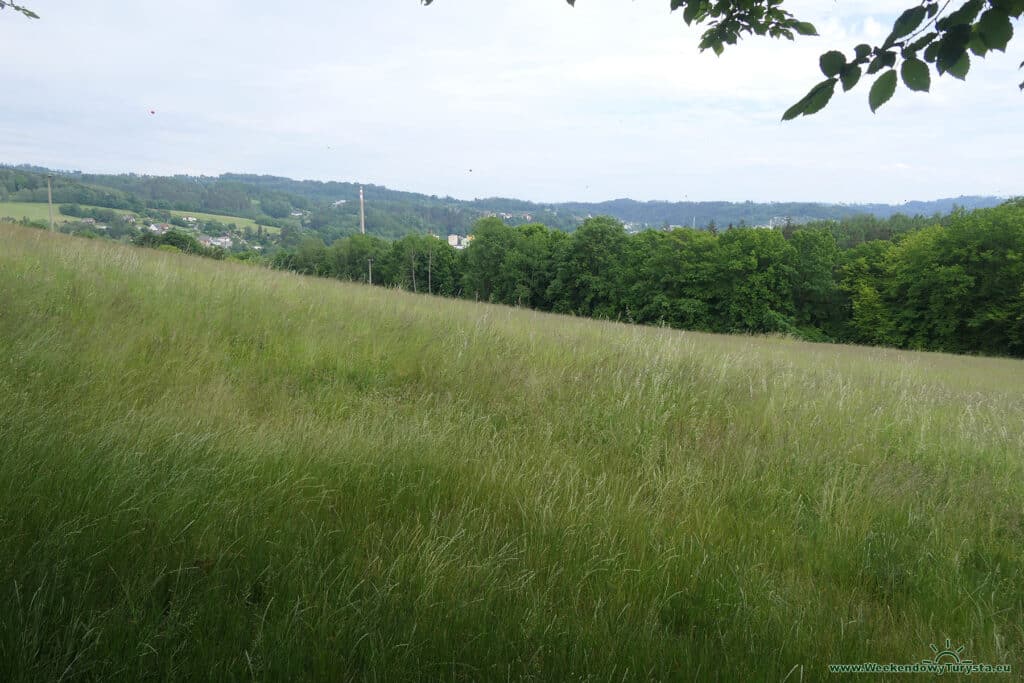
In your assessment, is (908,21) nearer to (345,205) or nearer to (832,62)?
(832,62)

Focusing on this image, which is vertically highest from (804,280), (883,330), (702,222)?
(702,222)

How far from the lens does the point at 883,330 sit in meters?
51.3

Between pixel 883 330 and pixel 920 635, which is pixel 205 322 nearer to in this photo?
pixel 920 635

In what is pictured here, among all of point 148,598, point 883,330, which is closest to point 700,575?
point 148,598

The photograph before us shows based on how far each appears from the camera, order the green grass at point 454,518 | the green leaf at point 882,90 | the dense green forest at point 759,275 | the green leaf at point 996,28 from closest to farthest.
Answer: the green grass at point 454,518 < the green leaf at point 996,28 < the green leaf at point 882,90 < the dense green forest at point 759,275

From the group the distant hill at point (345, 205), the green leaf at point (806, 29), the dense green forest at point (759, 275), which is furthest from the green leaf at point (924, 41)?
the dense green forest at point (759, 275)

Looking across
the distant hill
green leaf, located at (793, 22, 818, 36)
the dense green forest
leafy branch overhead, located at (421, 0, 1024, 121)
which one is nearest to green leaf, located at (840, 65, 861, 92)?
leafy branch overhead, located at (421, 0, 1024, 121)

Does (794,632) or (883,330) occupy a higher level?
(794,632)

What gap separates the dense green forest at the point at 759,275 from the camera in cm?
4622

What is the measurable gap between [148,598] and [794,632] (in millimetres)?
2313

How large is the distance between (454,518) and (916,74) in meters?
2.75

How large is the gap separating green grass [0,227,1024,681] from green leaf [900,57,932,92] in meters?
2.13

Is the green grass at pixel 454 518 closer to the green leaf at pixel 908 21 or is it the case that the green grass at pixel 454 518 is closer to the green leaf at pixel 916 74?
the green leaf at pixel 916 74

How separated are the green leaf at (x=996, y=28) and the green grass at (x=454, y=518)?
2.29 metres
